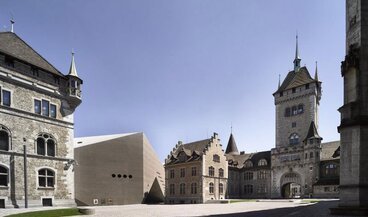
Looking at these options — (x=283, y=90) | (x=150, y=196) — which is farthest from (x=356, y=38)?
(x=283, y=90)

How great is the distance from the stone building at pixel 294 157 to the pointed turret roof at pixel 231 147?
255 inches

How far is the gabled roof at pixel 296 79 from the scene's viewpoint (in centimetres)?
6397

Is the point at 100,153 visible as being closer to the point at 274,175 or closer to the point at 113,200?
the point at 113,200

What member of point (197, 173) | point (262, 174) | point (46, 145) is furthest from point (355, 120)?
point (262, 174)

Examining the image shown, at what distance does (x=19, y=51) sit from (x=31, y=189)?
14973 mm

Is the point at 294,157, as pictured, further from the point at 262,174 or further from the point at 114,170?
the point at 114,170

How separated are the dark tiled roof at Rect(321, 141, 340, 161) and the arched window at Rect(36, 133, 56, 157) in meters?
49.2

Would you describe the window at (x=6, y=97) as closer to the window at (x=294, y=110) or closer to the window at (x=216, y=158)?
the window at (x=216, y=158)

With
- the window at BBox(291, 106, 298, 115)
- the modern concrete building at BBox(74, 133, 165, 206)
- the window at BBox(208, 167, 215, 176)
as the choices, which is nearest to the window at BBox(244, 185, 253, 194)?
the window at BBox(208, 167, 215, 176)

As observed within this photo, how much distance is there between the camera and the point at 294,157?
5850 centimetres

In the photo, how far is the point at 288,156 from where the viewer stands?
5972 cm

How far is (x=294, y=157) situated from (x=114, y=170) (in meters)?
37.7

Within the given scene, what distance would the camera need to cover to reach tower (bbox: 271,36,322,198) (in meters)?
55.4

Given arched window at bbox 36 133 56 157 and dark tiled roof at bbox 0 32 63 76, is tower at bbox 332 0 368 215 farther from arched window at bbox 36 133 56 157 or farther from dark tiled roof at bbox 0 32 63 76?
dark tiled roof at bbox 0 32 63 76
